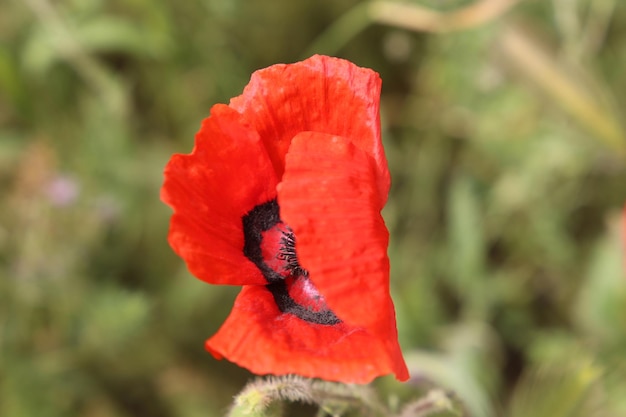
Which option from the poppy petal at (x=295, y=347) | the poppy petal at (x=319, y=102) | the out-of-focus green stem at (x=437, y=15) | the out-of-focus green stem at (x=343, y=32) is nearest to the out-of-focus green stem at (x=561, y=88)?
the out-of-focus green stem at (x=437, y=15)

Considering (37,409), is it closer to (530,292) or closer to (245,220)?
(245,220)

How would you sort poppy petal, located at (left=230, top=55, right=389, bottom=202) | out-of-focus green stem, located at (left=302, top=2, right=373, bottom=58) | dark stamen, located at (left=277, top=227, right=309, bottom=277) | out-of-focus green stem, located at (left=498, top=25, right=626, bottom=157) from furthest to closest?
out-of-focus green stem, located at (left=302, top=2, right=373, bottom=58), out-of-focus green stem, located at (left=498, top=25, right=626, bottom=157), dark stamen, located at (left=277, top=227, right=309, bottom=277), poppy petal, located at (left=230, top=55, right=389, bottom=202)

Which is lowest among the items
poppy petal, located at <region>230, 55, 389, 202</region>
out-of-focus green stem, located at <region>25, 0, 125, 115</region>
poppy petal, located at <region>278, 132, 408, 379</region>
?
poppy petal, located at <region>278, 132, 408, 379</region>

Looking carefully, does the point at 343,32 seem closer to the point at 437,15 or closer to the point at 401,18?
the point at 401,18

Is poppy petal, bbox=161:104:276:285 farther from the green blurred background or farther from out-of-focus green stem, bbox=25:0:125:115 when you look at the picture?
out-of-focus green stem, bbox=25:0:125:115

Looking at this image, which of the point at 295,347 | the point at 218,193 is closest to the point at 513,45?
the point at 218,193

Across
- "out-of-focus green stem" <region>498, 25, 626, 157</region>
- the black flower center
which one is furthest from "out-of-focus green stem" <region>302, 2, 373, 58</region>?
the black flower center

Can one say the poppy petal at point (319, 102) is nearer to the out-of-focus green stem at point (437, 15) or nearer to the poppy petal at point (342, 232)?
the poppy petal at point (342, 232)
